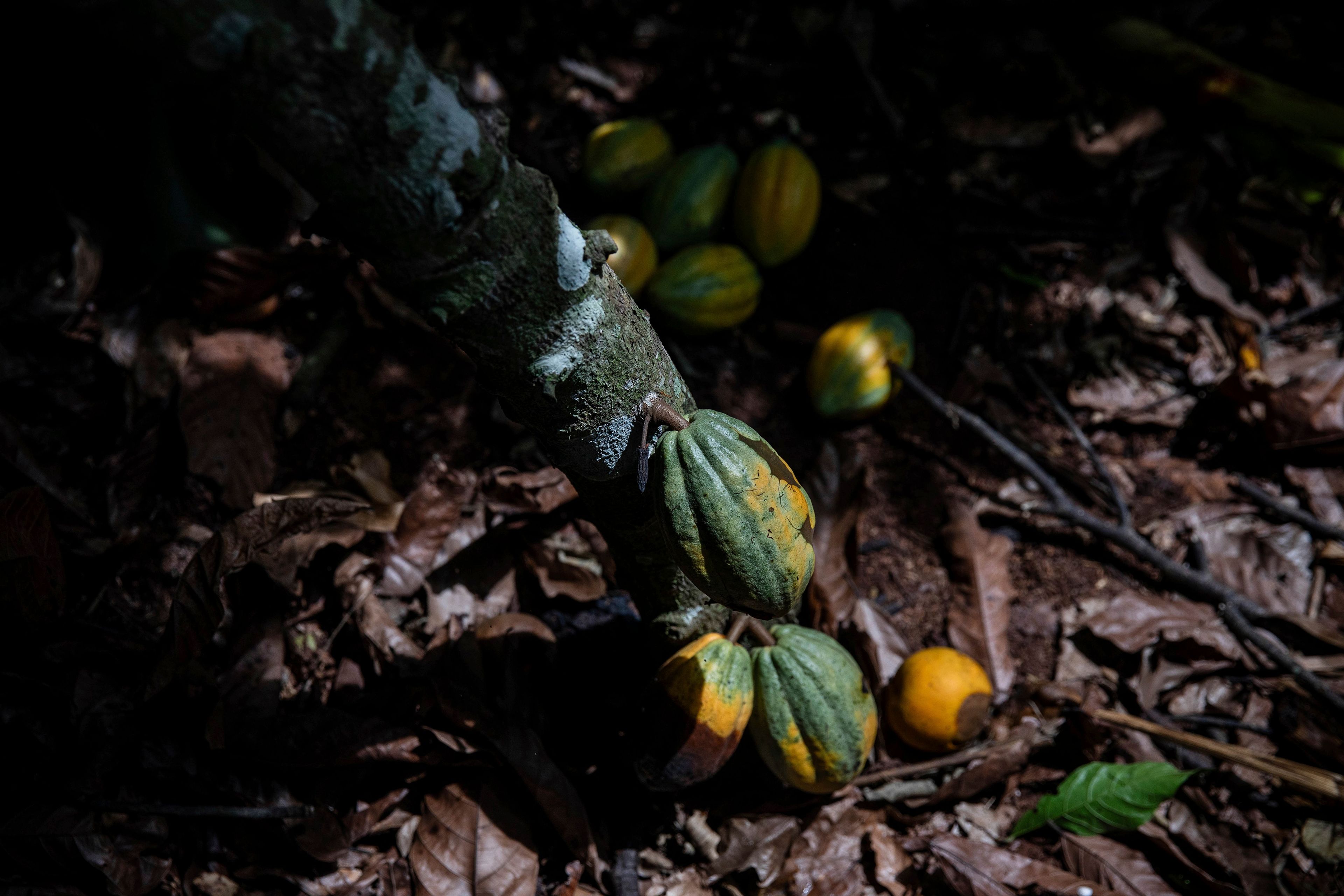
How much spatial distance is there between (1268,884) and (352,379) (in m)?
2.56

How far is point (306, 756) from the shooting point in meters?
1.61

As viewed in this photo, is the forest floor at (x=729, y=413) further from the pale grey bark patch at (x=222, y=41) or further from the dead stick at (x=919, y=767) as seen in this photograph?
the pale grey bark patch at (x=222, y=41)

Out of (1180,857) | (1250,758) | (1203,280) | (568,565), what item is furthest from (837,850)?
(1203,280)

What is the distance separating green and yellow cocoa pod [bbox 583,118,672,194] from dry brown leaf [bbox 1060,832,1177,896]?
2.16 metres

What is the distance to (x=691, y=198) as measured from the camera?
247cm

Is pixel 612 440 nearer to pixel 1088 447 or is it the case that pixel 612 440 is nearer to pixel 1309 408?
pixel 1088 447

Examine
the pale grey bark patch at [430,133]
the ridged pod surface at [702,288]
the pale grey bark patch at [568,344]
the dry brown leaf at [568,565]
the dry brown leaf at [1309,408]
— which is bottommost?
the dry brown leaf at [568,565]


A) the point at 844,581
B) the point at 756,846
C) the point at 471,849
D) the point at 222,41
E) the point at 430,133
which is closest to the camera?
the point at 222,41

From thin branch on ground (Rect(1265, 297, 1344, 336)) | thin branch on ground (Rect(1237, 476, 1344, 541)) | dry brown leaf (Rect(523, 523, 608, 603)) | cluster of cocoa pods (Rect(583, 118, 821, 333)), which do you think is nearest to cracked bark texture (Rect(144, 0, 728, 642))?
dry brown leaf (Rect(523, 523, 608, 603))

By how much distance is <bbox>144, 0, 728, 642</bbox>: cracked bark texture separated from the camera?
71cm

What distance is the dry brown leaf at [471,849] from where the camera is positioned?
5.08ft

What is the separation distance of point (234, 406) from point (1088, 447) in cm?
238

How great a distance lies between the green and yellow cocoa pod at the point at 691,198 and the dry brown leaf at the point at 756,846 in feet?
5.44

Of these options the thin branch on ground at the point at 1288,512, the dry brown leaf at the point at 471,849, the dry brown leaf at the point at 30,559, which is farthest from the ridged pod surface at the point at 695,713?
the thin branch on ground at the point at 1288,512
